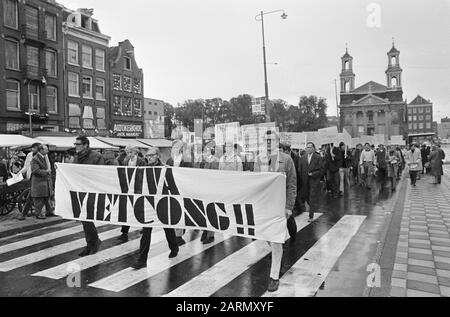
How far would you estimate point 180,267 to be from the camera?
18.1 ft

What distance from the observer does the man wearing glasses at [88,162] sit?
630 centimetres

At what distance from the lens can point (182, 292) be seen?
14.8 ft

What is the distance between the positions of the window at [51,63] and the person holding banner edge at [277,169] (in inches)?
1190

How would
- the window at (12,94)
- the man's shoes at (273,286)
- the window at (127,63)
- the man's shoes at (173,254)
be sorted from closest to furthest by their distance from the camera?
the man's shoes at (273,286) < the man's shoes at (173,254) < the window at (12,94) < the window at (127,63)

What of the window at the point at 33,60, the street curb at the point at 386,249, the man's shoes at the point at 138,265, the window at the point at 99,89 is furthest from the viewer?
the window at the point at 99,89

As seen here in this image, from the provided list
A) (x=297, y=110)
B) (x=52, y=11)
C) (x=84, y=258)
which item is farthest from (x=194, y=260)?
(x=297, y=110)

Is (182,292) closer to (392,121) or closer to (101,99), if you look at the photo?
(101,99)

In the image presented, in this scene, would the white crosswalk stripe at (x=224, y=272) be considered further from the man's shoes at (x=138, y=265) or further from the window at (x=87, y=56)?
the window at (x=87, y=56)

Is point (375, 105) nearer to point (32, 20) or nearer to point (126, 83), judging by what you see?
point (126, 83)

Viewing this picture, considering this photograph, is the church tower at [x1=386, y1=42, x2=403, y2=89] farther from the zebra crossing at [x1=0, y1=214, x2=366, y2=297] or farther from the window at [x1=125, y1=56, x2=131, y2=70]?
the zebra crossing at [x1=0, y1=214, x2=366, y2=297]

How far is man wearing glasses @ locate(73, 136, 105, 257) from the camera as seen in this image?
6297mm

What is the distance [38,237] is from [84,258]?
212cm

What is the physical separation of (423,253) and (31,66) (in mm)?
30828

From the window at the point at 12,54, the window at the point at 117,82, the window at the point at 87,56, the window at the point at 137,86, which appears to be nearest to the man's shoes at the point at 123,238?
the window at the point at 12,54
